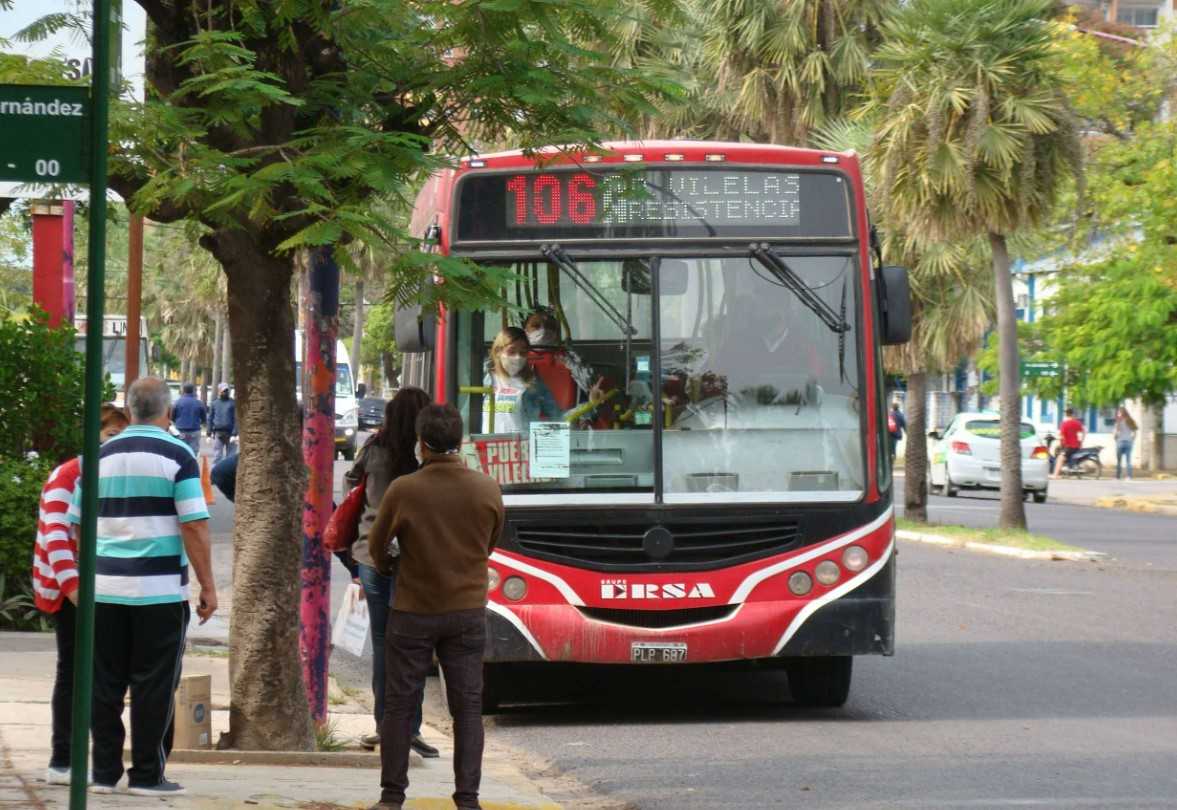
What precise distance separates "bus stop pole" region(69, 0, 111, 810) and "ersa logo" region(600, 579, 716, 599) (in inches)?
210

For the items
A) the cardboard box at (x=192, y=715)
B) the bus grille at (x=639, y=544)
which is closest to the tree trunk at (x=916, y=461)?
the bus grille at (x=639, y=544)

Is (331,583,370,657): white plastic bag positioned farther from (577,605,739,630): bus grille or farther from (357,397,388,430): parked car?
(357,397,388,430): parked car

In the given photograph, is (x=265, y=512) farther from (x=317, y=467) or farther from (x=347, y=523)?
(x=317, y=467)

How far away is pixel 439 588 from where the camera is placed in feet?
23.7

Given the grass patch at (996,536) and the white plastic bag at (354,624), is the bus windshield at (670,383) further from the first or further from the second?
the grass patch at (996,536)

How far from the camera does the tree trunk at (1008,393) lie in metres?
24.7

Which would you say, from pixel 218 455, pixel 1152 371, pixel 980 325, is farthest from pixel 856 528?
pixel 1152 371

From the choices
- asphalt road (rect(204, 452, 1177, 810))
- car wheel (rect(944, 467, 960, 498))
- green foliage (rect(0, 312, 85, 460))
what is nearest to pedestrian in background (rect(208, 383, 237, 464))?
car wheel (rect(944, 467, 960, 498))

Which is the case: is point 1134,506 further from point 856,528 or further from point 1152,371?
point 856,528

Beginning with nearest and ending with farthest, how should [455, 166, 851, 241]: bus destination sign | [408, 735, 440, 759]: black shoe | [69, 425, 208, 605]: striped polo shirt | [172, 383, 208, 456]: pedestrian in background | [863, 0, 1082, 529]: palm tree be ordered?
[69, 425, 208, 605]: striped polo shirt < [408, 735, 440, 759]: black shoe < [455, 166, 851, 241]: bus destination sign < [863, 0, 1082, 529]: palm tree < [172, 383, 208, 456]: pedestrian in background

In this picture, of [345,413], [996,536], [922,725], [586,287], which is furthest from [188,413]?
[922,725]

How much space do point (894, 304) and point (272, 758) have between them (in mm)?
4304

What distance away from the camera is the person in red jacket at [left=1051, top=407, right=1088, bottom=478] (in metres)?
47.7

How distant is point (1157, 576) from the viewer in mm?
20297
